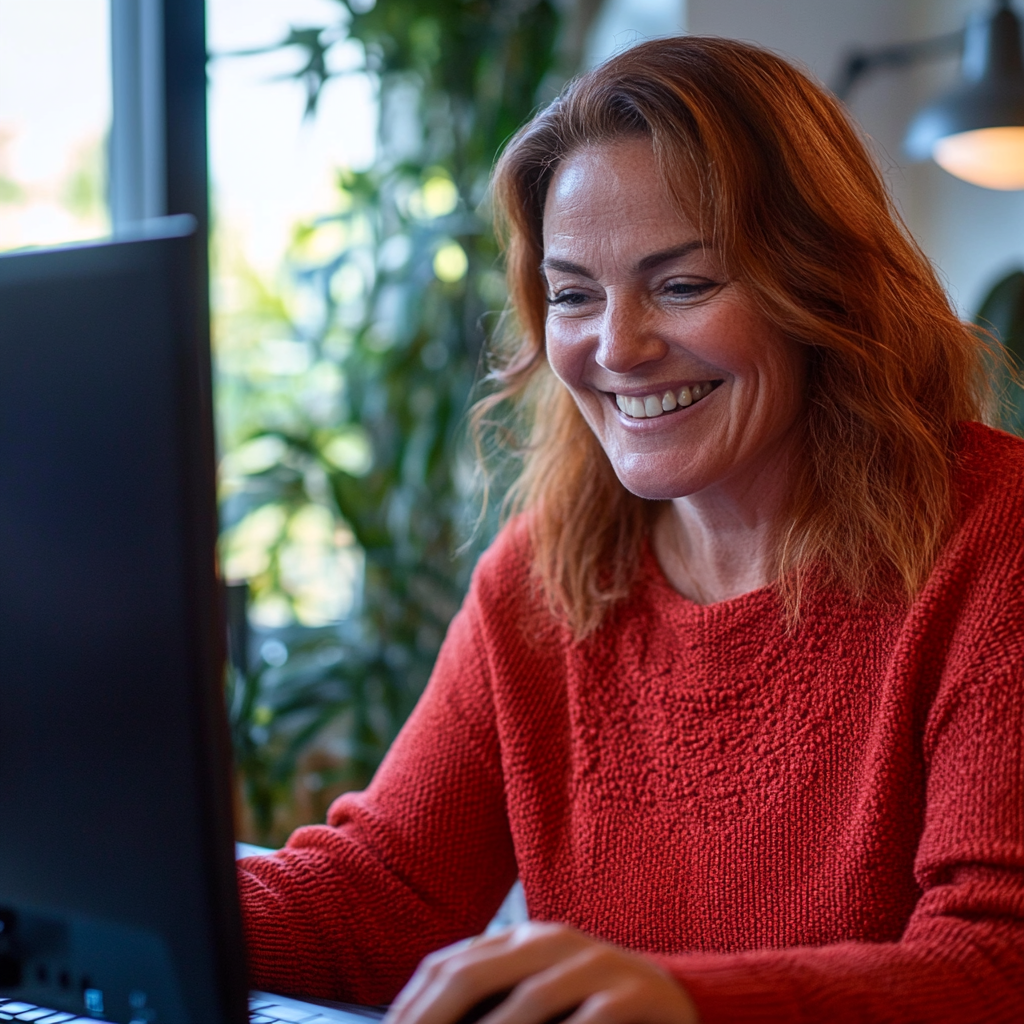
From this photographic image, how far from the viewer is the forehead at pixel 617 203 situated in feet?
3.23

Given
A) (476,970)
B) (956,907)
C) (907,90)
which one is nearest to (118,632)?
(476,970)

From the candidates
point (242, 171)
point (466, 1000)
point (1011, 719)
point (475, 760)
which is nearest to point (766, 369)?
point (1011, 719)

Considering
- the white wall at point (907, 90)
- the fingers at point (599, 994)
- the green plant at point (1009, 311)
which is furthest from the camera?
the white wall at point (907, 90)

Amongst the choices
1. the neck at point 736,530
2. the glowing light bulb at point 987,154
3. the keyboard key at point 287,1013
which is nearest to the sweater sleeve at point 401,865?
the keyboard key at point 287,1013

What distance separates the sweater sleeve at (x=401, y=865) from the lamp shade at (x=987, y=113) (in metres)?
1.11

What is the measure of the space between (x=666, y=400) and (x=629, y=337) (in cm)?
7

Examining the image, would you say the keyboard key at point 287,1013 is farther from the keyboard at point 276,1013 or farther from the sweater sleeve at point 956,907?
the sweater sleeve at point 956,907

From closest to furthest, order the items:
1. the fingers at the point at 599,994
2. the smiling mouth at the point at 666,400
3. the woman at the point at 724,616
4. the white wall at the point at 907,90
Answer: the fingers at the point at 599,994
the woman at the point at 724,616
the smiling mouth at the point at 666,400
the white wall at the point at 907,90

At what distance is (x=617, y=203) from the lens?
1003 millimetres

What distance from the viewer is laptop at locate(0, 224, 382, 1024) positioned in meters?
0.49

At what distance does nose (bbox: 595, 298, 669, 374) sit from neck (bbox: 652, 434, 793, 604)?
16cm

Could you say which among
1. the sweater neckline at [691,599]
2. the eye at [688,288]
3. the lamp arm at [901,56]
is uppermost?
the lamp arm at [901,56]

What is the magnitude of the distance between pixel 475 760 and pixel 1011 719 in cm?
50

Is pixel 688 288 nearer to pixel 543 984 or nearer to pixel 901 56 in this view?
pixel 543 984
